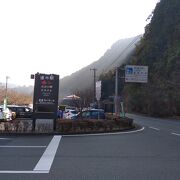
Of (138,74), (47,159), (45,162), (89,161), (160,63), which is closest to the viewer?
(45,162)

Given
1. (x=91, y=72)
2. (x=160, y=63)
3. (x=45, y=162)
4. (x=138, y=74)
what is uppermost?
(x=91, y=72)

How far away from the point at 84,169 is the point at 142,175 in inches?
63.3

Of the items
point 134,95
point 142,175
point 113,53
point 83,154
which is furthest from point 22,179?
point 113,53

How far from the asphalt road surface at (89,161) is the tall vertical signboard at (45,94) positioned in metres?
7.52

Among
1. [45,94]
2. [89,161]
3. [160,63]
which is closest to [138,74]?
[45,94]

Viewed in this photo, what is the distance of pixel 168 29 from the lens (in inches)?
3275

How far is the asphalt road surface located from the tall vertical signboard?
24.7 feet

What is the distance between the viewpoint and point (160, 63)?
7912 centimetres

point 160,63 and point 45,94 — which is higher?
point 160,63

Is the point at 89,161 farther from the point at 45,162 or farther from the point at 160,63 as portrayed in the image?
the point at 160,63

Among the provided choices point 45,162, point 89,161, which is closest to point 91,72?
point 89,161

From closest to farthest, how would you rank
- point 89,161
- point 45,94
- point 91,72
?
point 89,161, point 45,94, point 91,72

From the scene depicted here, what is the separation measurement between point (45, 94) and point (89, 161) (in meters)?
13.1

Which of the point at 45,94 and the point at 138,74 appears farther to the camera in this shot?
the point at 138,74
